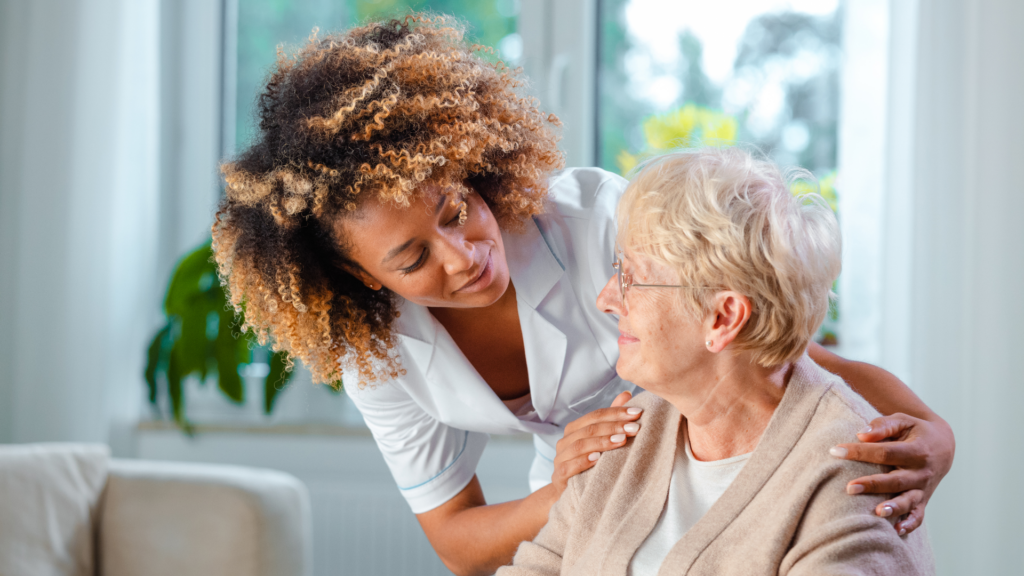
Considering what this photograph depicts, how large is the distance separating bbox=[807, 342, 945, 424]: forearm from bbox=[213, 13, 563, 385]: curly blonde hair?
0.54 m

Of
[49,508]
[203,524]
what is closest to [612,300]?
[203,524]

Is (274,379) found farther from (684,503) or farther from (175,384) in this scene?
(684,503)

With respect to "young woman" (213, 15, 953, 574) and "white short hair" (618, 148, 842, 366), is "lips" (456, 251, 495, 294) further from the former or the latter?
"white short hair" (618, 148, 842, 366)

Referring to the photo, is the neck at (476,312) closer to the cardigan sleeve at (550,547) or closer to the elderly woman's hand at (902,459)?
the cardigan sleeve at (550,547)

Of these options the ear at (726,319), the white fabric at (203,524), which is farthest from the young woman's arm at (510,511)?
the white fabric at (203,524)

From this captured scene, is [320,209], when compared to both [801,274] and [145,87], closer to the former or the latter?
[801,274]

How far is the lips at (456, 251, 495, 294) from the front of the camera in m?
1.19

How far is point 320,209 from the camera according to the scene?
110 cm

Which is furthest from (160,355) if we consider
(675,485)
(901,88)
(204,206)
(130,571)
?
(901,88)

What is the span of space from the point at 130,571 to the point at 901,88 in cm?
226

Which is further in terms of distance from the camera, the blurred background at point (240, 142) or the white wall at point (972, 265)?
the blurred background at point (240, 142)

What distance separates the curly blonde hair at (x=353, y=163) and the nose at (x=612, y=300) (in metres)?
0.23

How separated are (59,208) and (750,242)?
2391 mm

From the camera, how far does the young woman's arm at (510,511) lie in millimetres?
1215
